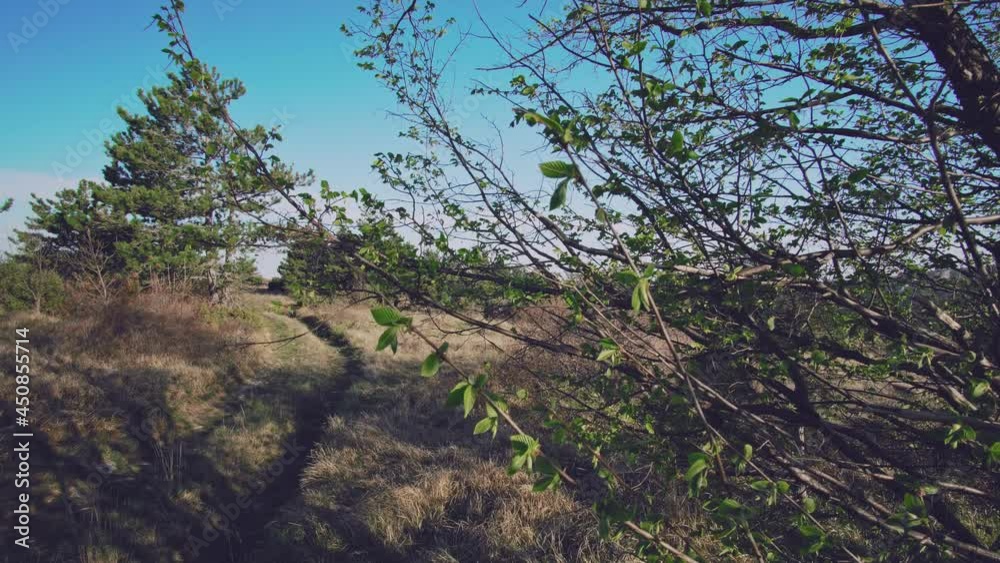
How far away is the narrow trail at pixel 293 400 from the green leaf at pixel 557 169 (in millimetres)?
965

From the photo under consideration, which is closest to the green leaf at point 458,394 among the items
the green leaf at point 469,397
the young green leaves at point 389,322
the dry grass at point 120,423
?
the green leaf at point 469,397

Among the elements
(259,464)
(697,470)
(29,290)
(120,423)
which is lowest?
(259,464)

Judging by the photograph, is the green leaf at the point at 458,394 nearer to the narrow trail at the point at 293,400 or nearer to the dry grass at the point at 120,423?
the narrow trail at the point at 293,400

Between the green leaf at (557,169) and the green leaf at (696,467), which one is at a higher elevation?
the green leaf at (557,169)

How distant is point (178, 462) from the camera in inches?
248

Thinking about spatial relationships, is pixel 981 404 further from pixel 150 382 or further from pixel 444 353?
pixel 150 382

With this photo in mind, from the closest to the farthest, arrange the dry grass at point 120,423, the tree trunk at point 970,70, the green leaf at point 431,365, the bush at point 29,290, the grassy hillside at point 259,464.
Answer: the green leaf at point 431,365, the tree trunk at point 970,70, the grassy hillside at point 259,464, the dry grass at point 120,423, the bush at point 29,290

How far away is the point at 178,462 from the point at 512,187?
6.35m

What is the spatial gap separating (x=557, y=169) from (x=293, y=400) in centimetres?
938

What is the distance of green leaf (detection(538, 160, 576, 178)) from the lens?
2.97ft

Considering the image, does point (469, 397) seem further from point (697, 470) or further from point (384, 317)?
point (697, 470)

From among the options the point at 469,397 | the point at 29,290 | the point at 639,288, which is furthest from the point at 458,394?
the point at 29,290

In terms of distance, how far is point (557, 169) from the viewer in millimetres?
906

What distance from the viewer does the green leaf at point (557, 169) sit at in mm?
904
